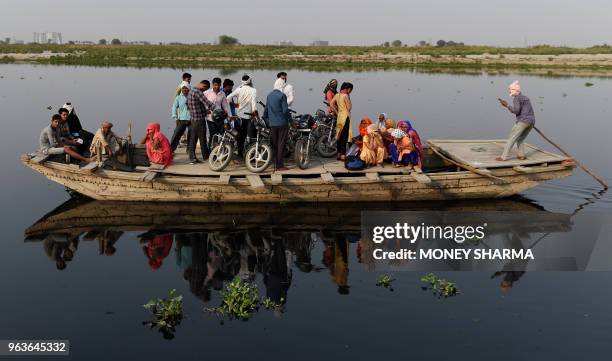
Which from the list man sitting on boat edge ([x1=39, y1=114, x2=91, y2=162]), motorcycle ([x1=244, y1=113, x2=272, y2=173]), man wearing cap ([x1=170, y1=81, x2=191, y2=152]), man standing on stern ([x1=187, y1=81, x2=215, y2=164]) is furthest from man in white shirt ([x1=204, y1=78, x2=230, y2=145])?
man sitting on boat edge ([x1=39, y1=114, x2=91, y2=162])

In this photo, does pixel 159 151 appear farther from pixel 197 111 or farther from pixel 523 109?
pixel 523 109

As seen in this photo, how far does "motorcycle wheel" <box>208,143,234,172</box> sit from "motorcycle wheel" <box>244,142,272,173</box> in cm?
40

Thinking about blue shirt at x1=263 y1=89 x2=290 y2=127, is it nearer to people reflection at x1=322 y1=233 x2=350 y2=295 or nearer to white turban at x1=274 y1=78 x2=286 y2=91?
white turban at x1=274 y1=78 x2=286 y2=91

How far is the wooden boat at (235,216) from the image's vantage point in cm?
1145

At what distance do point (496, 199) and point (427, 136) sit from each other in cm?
919

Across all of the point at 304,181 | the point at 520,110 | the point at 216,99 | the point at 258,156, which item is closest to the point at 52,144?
the point at 216,99

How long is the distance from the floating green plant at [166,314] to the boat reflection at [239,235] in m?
0.63

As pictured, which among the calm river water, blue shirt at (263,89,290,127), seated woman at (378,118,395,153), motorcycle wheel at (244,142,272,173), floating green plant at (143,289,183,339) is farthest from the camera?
seated woman at (378,118,395,153)

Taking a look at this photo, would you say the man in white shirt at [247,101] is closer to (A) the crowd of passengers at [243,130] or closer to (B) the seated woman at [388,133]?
(A) the crowd of passengers at [243,130]

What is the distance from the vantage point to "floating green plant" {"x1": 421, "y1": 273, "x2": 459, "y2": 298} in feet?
29.1

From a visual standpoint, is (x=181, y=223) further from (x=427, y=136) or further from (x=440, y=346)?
(x=427, y=136)

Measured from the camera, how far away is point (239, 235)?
1106 cm

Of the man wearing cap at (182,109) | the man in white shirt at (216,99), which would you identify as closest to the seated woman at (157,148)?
the man wearing cap at (182,109)

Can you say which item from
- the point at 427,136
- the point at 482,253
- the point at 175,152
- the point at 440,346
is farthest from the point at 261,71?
the point at 440,346
